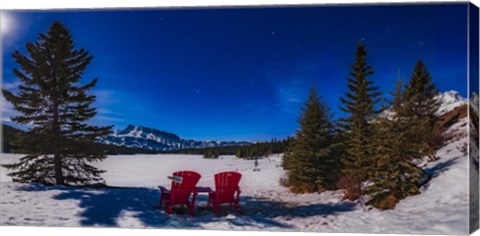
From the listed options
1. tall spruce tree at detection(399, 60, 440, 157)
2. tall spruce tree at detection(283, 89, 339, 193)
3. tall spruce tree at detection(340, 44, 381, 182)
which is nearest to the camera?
tall spruce tree at detection(399, 60, 440, 157)

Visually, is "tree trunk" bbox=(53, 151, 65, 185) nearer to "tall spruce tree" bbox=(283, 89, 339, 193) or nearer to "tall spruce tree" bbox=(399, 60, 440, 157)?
"tall spruce tree" bbox=(283, 89, 339, 193)

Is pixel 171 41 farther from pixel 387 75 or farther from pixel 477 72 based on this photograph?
pixel 477 72

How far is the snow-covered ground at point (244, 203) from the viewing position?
8.92 m

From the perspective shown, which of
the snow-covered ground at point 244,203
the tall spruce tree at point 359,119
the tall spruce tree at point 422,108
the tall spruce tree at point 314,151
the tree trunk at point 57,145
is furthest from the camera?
the tree trunk at point 57,145

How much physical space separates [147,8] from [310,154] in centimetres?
328

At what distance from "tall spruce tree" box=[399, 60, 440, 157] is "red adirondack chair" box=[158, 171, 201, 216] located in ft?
10.5

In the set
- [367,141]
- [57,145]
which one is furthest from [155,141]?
[367,141]

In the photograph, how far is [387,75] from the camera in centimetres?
944

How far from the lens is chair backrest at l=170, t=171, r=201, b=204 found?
9898mm

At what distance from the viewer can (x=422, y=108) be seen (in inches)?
368

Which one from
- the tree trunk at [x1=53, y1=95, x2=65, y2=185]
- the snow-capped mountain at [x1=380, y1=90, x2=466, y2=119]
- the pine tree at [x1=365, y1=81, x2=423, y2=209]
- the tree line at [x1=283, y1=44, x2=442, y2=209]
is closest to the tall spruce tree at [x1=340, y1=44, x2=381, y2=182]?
the tree line at [x1=283, y1=44, x2=442, y2=209]

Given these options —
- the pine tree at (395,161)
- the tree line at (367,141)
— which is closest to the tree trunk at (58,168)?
the tree line at (367,141)

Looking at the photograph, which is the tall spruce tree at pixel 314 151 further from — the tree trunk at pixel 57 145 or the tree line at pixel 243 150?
the tree trunk at pixel 57 145

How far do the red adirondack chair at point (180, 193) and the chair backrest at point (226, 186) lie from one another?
1.11 ft
